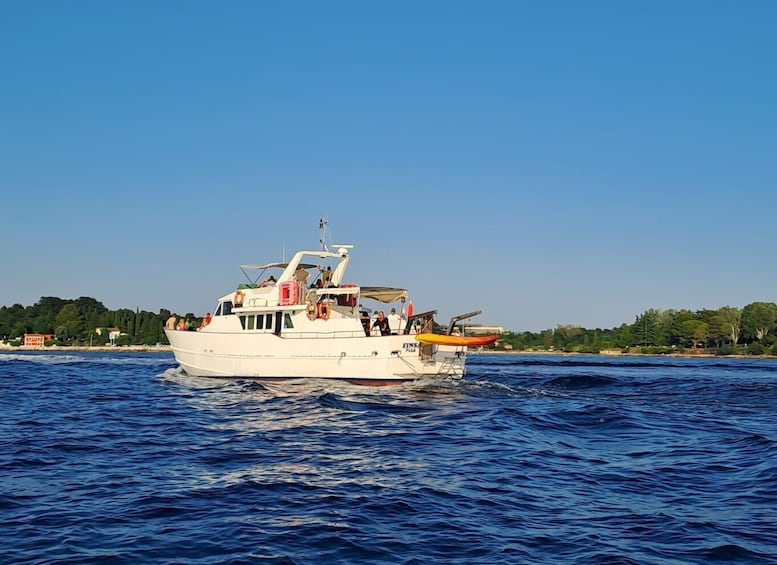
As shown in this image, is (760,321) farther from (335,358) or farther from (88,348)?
(88,348)

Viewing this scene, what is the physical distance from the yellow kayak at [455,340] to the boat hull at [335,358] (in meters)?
1.01

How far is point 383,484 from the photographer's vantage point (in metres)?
11.9

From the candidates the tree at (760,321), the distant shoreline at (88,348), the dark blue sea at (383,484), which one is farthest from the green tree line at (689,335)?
the dark blue sea at (383,484)

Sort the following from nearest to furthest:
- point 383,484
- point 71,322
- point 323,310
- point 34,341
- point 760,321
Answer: point 383,484
point 323,310
point 760,321
point 34,341
point 71,322

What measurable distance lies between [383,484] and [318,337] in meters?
19.6

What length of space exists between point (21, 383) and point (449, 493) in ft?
100

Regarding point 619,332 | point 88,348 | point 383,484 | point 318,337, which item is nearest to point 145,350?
point 88,348

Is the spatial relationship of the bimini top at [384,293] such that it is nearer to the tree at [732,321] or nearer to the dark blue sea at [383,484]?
the dark blue sea at [383,484]

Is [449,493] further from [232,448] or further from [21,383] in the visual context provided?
[21,383]

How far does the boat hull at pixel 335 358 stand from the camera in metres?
29.8

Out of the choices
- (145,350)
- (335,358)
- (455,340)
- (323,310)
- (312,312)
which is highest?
(323,310)

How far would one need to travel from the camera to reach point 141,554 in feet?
26.2

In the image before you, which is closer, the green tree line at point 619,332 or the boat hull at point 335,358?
the boat hull at point 335,358

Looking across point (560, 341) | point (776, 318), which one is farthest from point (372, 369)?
point (560, 341)
